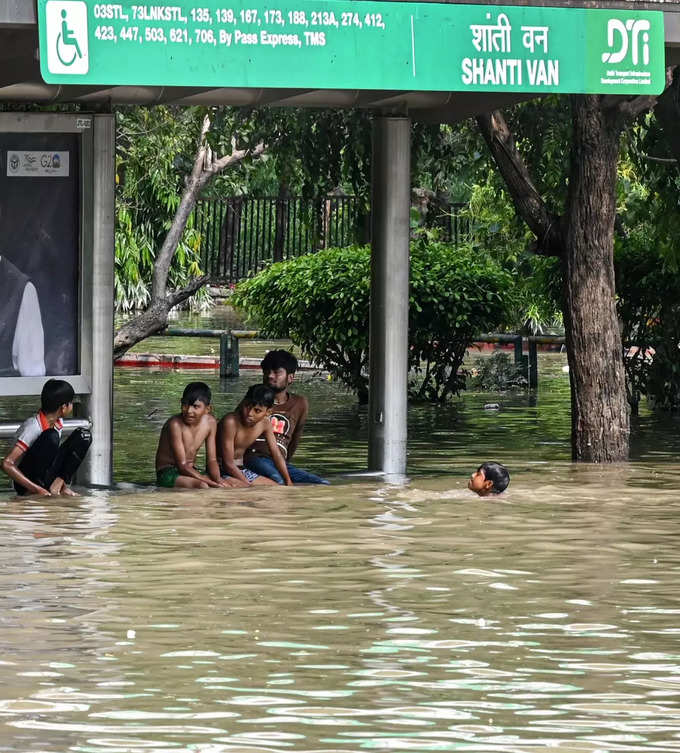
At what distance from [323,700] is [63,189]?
6.76 m

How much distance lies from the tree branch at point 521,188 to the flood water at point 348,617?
200cm

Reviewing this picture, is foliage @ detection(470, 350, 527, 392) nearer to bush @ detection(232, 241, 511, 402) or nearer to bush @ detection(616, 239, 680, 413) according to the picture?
bush @ detection(232, 241, 511, 402)

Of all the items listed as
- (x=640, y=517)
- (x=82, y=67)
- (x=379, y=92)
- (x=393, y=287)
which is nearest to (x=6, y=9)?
(x=82, y=67)

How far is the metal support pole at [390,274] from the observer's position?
13750 millimetres

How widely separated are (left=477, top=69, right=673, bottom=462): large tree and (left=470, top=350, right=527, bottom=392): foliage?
25.8 feet

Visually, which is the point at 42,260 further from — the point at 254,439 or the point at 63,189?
the point at 254,439

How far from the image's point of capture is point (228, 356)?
24.2 m

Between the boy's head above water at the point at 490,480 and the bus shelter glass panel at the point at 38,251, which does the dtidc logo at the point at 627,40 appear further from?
the bus shelter glass panel at the point at 38,251

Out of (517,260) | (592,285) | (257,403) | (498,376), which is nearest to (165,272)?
(517,260)

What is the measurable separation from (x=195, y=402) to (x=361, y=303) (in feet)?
22.2

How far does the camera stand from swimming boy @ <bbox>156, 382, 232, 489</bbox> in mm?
13031

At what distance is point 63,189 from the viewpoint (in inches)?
511

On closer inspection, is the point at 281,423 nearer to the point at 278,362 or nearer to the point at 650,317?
the point at 278,362

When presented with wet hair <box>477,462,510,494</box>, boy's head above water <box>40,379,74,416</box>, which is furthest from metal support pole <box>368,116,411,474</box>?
boy's head above water <box>40,379,74,416</box>
